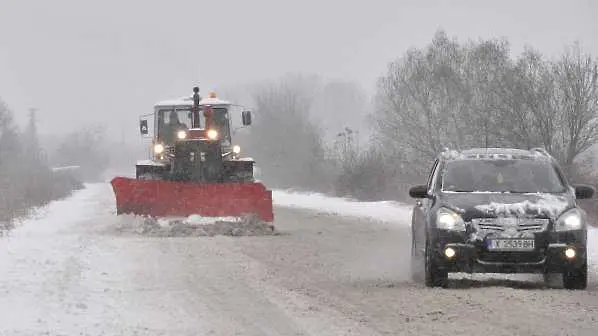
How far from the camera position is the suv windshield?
37.9 feet

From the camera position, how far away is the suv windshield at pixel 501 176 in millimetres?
11562

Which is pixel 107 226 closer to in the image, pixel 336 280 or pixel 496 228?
pixel 336 280

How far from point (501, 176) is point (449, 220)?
1301 millimetres

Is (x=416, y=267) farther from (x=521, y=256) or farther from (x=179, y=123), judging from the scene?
(x=179, y=123)

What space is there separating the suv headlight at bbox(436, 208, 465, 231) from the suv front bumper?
0.27 ft

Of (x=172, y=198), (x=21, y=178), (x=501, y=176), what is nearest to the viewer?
(x=501, y=176)

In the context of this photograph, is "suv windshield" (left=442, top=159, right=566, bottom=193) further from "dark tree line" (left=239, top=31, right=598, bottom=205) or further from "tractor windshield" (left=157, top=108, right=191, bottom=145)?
"dark tree line" (left=239, top=31, right=598, bottom=205)

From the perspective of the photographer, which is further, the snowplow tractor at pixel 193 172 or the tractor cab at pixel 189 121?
the tractor cab at pixel 189 121

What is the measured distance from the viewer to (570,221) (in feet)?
35.1

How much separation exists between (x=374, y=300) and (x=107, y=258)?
5611 millimetres

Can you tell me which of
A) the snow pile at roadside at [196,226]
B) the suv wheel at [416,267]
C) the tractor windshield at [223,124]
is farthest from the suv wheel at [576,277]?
the tractor windshield at [223,124]

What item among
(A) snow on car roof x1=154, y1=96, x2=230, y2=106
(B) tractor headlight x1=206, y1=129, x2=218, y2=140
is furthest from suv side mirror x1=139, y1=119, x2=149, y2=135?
(B) tractor headlight x1=206, y1=129, x2=218, y2=140

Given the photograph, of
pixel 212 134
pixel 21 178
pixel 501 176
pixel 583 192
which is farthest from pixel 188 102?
pixel 21 178

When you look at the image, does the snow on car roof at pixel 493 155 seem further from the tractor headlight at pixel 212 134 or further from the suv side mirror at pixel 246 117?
the tractor headlight at pixel 212 134
